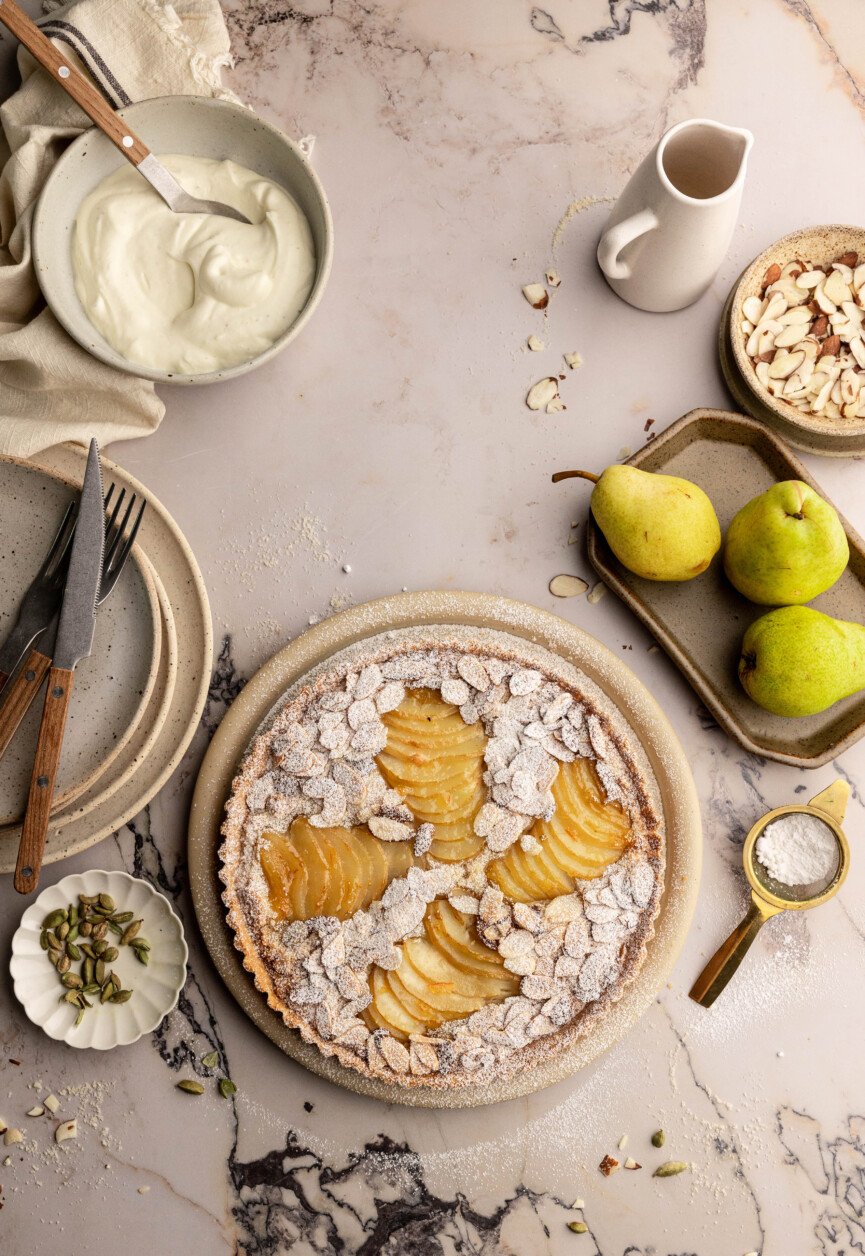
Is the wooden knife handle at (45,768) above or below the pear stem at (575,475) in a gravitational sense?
below

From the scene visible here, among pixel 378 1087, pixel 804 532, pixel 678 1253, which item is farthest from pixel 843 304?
pixel 678 1253

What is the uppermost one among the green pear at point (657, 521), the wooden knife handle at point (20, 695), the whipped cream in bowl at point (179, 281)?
the whipped cream in bowl at point (179, 281)

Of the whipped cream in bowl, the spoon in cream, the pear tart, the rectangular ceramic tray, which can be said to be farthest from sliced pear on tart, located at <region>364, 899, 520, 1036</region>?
the spoon in cream

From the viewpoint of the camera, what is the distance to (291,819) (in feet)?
5.69

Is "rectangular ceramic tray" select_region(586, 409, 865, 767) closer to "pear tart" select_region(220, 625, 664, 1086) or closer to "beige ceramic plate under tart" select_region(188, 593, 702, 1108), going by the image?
"beige ceramic plate under tart" select_region(188, 593, 702, 1108)

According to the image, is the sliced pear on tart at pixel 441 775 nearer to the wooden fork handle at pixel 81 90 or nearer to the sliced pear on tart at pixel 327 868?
the sliced pear on tart at pixel 327 868

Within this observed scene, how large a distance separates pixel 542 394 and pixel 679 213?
423 millimetres

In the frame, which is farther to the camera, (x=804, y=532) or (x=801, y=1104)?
(x=801, y=1104)

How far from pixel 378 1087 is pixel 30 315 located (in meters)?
1.56

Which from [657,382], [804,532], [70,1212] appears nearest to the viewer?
[804,532]

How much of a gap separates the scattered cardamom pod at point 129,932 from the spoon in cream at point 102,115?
4.27 ft

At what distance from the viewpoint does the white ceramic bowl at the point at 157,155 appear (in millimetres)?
1695

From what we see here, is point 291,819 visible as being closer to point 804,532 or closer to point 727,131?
point 804,532

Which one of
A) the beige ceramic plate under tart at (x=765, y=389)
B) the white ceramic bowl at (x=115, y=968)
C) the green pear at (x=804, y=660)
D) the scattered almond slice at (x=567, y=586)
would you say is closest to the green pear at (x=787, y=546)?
the green pear at (x=804, y=660)
